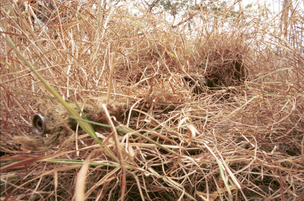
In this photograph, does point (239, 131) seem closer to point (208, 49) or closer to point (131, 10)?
point (208, 49)

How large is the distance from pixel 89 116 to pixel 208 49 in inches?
27.8

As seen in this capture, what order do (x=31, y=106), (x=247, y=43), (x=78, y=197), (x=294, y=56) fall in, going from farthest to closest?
(x=247, y=43) < (x=294, y=56) < (x=31, y=106) < (x=78, y=197)

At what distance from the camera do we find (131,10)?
0.90 m

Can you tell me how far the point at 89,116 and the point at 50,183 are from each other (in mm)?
159

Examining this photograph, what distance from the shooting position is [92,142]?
0.36 metres

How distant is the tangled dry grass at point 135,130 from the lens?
11.8 inches

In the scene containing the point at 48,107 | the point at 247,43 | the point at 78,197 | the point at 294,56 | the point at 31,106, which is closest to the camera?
the point at 78,197

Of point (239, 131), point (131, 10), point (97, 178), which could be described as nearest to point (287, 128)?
point (239, 131)

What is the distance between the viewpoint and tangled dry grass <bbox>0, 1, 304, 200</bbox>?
30 cm

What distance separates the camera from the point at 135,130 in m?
0.41

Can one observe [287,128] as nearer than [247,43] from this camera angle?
Yes

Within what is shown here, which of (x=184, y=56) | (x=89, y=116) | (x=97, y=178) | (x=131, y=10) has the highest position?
(x=131, y=10)

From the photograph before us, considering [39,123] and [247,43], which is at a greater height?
[247,43]

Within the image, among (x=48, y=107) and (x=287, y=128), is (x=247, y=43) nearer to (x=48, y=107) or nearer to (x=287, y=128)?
(x=287, y=128)
